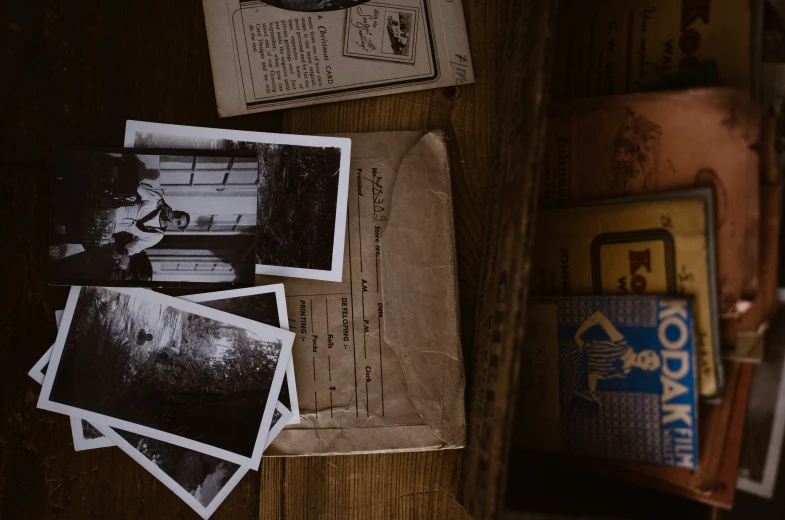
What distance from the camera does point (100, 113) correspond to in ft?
2.23

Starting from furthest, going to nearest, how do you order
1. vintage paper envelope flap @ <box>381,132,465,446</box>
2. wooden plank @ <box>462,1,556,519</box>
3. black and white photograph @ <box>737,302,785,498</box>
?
vintage paper envelope flap @ <box>381,132,465,446</box>, black and white photograph @ <box>737,302,785,498</box>, wooden plank @ <box>462,1,556,519</box>

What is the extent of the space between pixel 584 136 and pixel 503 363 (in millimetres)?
300

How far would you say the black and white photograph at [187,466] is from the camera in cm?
67

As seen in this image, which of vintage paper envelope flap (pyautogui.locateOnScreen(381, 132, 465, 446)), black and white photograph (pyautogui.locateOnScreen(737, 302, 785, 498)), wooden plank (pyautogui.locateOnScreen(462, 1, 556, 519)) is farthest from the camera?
vintage paper envelope flap (pyautogui.locateOnScreen(381, 132, 465, 446))

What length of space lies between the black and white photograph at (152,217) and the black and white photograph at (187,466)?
0.20 m

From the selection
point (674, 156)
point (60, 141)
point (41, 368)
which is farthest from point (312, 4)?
point (41, 368)

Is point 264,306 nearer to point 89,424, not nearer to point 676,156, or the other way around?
point 89,424

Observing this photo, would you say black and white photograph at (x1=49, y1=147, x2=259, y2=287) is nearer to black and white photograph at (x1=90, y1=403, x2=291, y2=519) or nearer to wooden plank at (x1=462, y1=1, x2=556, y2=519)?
black and white photograph at (x1=90, y1=403, x2=291, y2=519)

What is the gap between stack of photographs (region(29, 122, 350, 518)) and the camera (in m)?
0.67

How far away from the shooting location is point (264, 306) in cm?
67

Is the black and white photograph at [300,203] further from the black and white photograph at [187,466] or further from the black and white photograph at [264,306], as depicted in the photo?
the black and white photograph at [187,466]

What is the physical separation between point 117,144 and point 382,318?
0.43 m

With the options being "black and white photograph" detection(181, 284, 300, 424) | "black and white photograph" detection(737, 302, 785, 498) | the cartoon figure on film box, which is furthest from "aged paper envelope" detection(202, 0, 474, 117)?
"black and white photograph" detection(737, 302, 785, 498)

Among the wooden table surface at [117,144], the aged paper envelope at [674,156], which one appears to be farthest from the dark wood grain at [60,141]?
the aged paper envelope at [674,156]
